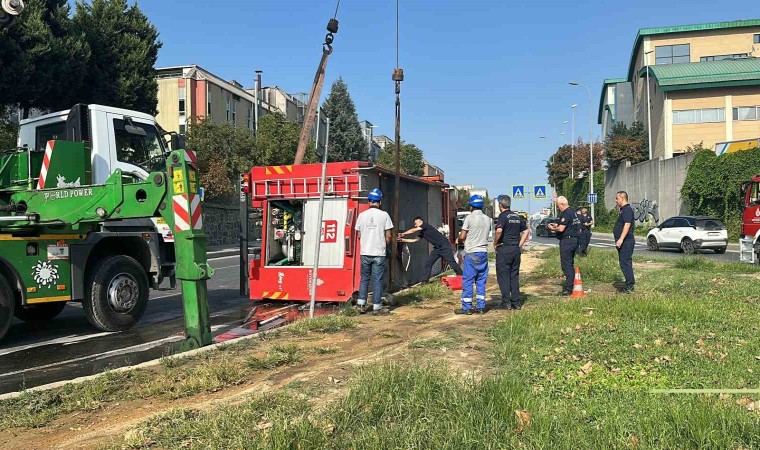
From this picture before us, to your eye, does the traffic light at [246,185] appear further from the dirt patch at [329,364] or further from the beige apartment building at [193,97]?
the beige apartment building at [193,97]

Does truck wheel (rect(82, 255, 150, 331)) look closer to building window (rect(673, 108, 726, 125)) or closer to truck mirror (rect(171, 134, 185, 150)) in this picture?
truck mirror (rect(171, 134, 185, 150))

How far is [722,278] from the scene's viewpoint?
11586mm

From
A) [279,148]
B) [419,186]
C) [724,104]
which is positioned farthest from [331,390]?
[724,104]

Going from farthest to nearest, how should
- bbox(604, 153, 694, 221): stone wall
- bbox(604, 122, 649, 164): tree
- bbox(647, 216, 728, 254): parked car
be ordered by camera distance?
bbox(604, 122, 649, 164): tree → bbox(604, 153, 694, 221): stone wall → bbox(647, 216, 728, 254): parked car

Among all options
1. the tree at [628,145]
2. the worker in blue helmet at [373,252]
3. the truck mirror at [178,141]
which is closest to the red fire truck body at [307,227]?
the worker in blue helmet at [373,252]

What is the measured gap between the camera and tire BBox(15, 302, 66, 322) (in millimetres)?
8797

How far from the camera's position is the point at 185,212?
6.34 metres

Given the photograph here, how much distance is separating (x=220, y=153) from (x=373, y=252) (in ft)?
83.0

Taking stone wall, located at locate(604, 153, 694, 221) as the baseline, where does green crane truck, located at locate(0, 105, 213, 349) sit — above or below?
below

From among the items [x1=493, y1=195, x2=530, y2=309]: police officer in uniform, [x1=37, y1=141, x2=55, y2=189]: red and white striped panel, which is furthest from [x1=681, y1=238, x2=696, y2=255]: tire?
[x1=37, y1=141, x2=55, y2=189]: red and white striped panel

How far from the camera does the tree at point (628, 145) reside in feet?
158

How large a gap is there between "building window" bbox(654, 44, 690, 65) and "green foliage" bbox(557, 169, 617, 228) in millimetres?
11600

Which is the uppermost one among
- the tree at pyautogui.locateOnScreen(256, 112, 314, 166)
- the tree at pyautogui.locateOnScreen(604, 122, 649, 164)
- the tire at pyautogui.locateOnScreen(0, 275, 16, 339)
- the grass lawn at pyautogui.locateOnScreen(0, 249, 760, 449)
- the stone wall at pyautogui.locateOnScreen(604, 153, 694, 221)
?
the tree at pyautogui.locateOnScreen(604, 122, 649, 164)

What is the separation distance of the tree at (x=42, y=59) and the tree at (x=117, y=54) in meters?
0.76
